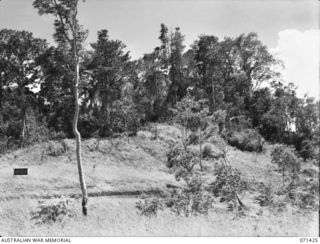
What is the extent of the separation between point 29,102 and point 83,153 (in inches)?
273

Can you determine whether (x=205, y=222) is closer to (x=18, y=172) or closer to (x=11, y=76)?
(x=18, y=172)

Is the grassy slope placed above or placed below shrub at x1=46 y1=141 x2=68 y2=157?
below

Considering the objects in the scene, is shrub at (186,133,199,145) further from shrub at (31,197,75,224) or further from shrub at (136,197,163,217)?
shrub at (31,197,75,224)

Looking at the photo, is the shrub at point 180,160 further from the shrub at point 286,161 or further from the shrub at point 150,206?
the shrub at point 286,161

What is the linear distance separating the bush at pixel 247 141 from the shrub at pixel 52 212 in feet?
50.5

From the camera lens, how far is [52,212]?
14.6 m

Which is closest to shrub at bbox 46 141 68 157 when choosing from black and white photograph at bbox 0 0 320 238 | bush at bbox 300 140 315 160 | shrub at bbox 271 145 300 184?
black and white photograph at bbox 0 0 320 238

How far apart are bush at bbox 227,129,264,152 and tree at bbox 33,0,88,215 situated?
14550 mm

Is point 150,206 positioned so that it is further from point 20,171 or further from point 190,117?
point 190,117

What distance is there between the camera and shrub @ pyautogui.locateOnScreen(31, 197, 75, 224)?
14.2 metres

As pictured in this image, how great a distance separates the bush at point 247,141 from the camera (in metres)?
27.0

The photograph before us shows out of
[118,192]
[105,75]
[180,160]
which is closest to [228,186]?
[180,160]

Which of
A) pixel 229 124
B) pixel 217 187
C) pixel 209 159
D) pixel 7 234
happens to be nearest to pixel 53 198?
pixel 7 234

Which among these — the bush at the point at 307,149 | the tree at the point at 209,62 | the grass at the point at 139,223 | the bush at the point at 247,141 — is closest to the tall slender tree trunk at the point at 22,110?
the grass at the point at 139,223
